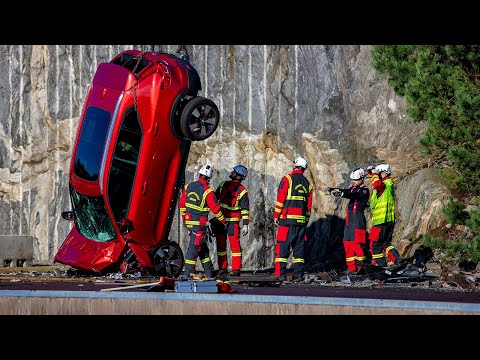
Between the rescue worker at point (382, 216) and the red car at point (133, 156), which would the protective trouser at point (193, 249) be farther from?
the rescue worker at point (382, 216)

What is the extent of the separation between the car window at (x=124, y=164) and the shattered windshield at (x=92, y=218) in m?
0.21

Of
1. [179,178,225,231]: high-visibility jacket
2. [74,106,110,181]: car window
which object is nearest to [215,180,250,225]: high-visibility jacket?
[179,178,225,231]: high-visibility jacket

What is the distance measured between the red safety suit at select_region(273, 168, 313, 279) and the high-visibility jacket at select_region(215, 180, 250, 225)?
0.95 meters

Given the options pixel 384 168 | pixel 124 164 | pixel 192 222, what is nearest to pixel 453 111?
pixel 384 168

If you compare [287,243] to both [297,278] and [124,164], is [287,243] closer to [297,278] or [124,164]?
[297,278]

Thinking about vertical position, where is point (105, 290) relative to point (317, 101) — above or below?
below

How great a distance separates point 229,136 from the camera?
22.7m

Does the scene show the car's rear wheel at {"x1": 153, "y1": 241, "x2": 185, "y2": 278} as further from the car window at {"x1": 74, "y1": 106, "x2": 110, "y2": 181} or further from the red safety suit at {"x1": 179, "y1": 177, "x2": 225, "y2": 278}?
the car window at {"x1": 74, "y1": 106, "x2": 110, "y2": 181}

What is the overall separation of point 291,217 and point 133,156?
2620 mm

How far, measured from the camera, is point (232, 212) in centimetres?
1933

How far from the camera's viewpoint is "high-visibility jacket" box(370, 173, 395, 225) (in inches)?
757

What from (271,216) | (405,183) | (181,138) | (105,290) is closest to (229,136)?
(271,216)

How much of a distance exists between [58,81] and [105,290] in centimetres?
1108

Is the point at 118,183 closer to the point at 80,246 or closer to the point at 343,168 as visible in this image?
the point at 80,246
